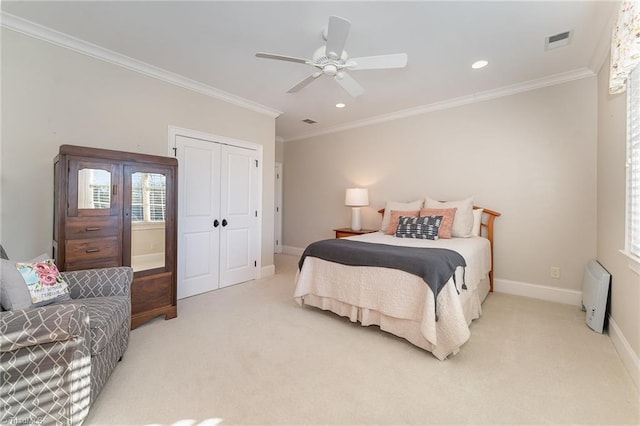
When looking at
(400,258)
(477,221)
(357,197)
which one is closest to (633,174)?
(477,221)

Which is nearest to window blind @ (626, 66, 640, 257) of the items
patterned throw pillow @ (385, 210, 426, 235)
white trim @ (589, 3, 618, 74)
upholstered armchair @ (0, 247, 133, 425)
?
white trim @ (589, 3, 618, 74)

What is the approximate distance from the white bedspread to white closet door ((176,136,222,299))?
1.43 metres

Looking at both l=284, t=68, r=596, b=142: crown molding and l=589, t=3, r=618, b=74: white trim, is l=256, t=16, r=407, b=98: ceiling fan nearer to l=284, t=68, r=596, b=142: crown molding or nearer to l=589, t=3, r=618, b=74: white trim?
l=589, t=3, r=618, b=74: white trim

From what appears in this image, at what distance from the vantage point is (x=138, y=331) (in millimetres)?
2461

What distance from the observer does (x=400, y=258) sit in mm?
2309

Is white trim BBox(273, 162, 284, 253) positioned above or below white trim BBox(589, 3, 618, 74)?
below

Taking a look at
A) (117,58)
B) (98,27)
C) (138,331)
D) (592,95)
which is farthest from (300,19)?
(592,95)

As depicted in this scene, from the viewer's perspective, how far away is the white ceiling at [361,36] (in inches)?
82.1

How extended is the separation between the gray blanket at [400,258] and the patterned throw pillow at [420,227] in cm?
83

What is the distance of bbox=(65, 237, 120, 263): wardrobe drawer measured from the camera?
2.16 m

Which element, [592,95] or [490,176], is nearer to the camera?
[592,95]

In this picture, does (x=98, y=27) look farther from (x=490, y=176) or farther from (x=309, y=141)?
(x=490, y=176)

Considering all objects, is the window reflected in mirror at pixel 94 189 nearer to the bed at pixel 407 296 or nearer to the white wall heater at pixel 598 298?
the bed at pixel 407 296

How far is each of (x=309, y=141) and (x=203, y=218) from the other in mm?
2964
